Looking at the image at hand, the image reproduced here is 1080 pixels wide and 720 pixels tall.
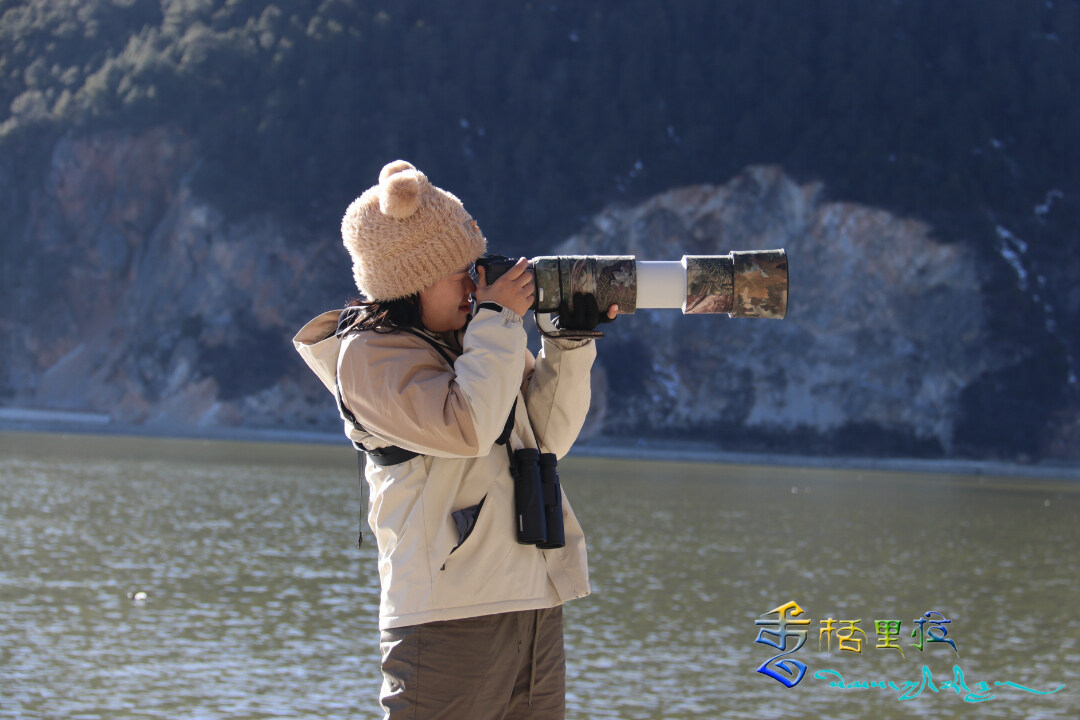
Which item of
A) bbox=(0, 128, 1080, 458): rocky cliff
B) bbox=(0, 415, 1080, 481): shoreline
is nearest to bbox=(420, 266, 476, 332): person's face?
bbox=(0, 415, 1080, 481): shoreline

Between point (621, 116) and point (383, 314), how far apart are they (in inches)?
1890

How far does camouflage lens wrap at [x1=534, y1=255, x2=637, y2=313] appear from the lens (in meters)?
2.36

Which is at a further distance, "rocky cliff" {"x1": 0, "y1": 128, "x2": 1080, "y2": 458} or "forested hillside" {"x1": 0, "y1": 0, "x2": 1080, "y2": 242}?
"forested hillside" {"x1": 0, "y1": 0, "x2": 1080, "y2": 242}

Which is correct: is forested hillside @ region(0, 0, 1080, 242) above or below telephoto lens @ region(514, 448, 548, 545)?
above

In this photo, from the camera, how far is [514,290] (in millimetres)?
2324

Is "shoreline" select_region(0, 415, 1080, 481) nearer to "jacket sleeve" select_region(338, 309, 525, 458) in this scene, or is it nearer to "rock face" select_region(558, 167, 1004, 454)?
"rock face" select_region(558, 167, 1004, 454)

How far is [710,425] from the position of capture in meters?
41.3

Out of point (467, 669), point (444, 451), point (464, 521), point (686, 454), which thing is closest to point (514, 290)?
point (444, 451)

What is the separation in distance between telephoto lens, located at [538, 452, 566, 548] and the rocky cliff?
122ft

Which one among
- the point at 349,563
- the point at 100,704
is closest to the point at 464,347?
the point at 100,704

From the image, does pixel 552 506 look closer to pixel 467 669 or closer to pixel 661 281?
pixel 467 669

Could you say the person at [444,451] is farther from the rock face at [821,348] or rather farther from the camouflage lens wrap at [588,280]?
the rock face at [821,348]

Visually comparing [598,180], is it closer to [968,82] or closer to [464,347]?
[968,82]

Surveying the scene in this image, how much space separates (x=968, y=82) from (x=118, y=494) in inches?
1549
